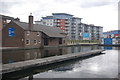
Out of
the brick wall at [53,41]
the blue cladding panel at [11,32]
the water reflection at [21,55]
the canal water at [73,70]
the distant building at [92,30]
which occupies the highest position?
the distant building at [92,30]

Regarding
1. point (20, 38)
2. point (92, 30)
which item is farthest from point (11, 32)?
point (92, 30)

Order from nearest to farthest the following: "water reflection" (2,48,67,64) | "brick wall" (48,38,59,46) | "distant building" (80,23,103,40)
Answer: "water reflection" (2,48,67,64)
"brick wall" (48,38,59,46)
"distant building" (80,23,103,40)

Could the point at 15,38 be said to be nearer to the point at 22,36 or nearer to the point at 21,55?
the point at 22,36

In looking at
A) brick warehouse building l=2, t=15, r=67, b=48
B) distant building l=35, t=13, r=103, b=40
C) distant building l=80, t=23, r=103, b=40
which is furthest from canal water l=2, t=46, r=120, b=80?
distant building l=80, t=23, r=103, b=40

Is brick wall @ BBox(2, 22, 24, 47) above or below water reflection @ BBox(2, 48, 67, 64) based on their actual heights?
above

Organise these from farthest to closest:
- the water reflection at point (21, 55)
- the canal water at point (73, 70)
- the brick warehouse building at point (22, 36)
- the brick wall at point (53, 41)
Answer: the brick wall at point (53, 41)
the brick warehouse building at point (22, 36)
the water reflection at point (21, 55)
the canal water at point (73, 70)

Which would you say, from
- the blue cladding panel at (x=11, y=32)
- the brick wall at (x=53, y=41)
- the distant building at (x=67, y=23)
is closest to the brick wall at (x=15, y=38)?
the blue cladding panel at (x=11, y=32)

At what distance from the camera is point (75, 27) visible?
122938 millimetres

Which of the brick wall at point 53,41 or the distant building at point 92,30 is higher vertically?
the distant building at point 92,30

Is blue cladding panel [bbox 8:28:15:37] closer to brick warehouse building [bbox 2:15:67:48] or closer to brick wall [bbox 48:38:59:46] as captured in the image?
brick warehouse building [bbox 2:15:67:48]

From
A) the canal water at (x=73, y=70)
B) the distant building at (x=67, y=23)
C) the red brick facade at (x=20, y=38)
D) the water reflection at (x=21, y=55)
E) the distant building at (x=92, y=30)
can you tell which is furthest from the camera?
the distant building at (x=92, y=30)

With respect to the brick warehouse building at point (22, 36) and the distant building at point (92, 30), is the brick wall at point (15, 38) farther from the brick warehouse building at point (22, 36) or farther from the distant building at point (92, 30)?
the distant building at point (92, 30)

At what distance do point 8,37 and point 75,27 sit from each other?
83821 millimetres

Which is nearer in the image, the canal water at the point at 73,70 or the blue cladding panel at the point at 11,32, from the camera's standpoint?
the canal water at the point at 73,70
